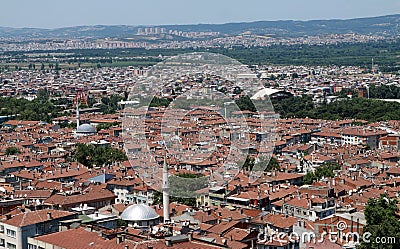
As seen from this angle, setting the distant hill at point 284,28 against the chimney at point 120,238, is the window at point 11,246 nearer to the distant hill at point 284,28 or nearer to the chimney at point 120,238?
the chimney at point 120,238

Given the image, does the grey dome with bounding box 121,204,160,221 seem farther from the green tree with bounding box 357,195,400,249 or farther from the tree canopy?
the tree canopy

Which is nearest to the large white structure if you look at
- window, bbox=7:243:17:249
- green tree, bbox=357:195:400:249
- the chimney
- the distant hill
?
window, bbox=7:243:17:249

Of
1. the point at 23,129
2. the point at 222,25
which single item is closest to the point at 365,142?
the point at 23,129

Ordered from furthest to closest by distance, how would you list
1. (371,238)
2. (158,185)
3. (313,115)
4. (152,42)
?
(152,42) < (313,115) < (158,185) < (371,238)

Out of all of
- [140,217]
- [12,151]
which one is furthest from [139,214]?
[12,151]

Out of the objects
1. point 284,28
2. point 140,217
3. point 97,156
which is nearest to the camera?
point 140,217

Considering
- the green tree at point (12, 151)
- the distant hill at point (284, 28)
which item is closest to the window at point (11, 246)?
the green tree at point (12, 151)

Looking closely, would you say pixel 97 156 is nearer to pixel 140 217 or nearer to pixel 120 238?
pixel 140 217

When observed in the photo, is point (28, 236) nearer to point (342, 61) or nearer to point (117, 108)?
point (117, 108)
